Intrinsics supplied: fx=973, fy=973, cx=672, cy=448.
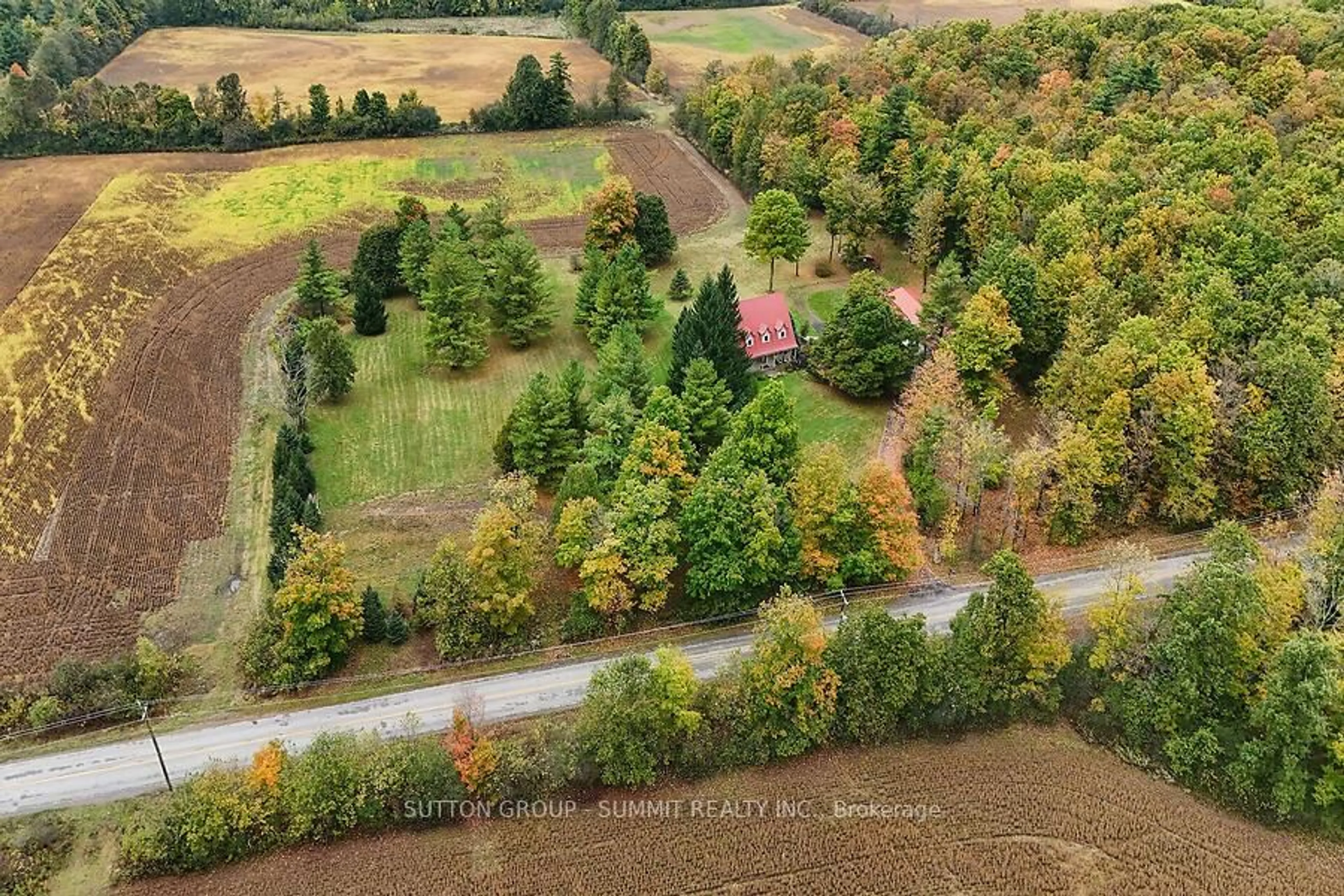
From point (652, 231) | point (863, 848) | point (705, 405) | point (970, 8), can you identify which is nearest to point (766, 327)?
point (705, 405)

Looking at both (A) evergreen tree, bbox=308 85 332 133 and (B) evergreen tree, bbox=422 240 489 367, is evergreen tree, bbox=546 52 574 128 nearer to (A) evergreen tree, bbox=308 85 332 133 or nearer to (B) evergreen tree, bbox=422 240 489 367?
(A) evergreen tree, bbox=308 85 332 133

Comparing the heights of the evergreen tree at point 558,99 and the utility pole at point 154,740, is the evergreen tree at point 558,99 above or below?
above

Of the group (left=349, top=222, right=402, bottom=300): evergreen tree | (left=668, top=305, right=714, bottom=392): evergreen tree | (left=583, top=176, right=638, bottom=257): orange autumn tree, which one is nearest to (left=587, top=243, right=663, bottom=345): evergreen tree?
(left=583, top=176, right=638, bottom=257): orange autumn tree

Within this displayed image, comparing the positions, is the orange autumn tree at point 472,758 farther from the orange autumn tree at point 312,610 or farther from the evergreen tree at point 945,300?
the evergreen tree at point 945,300

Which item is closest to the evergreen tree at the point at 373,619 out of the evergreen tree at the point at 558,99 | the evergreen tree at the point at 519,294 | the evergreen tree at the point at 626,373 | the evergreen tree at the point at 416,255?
the evergreen tree at the point at 626,373

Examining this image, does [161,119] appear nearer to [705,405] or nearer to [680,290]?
[680,290]

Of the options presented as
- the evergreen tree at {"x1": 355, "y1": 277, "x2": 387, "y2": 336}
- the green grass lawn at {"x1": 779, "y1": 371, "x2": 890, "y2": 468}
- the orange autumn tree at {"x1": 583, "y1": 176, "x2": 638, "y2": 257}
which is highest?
the orange autumn tree at {"x1": 583, "y1": 176, "x2": 638, "y2": 257}
